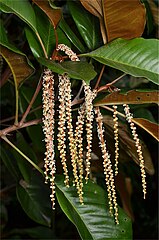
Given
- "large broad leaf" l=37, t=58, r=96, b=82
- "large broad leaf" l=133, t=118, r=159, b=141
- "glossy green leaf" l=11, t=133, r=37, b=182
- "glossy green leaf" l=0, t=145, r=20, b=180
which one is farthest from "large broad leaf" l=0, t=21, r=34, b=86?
"glossy green leaf" l=0, t=145, r=20, b=180

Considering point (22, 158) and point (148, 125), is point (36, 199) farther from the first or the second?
point (148, 125)

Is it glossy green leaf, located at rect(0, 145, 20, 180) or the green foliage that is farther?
glossy green leaf, located at rect(0, 145, 20, 180)

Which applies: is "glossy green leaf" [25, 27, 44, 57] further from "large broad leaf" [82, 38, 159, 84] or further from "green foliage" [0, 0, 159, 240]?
"large broad leaf" [82, 38, 159, 84]

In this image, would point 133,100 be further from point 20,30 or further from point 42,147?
point 20,30

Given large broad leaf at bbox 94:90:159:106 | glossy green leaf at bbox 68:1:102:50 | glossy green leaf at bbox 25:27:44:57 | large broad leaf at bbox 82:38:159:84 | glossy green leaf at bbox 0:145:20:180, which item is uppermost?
glossy green leaf at bbox 68:1:102:50

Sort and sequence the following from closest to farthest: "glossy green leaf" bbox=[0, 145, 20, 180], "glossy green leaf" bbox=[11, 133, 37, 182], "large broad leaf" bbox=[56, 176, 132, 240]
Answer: "large broad leaf" bbox=[56, 176, 132, 240] < "glossy green leaf" bbox=[11, 133, 37, 182] < "glossy green leaf" bbox=[0, 145, 20, 180]

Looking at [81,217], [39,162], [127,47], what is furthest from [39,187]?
[127,47]

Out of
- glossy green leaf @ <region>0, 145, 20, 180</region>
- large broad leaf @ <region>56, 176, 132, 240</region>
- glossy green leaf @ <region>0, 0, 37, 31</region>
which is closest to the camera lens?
glossy green leaf @ <region>0, 0, 37, 31</region>
